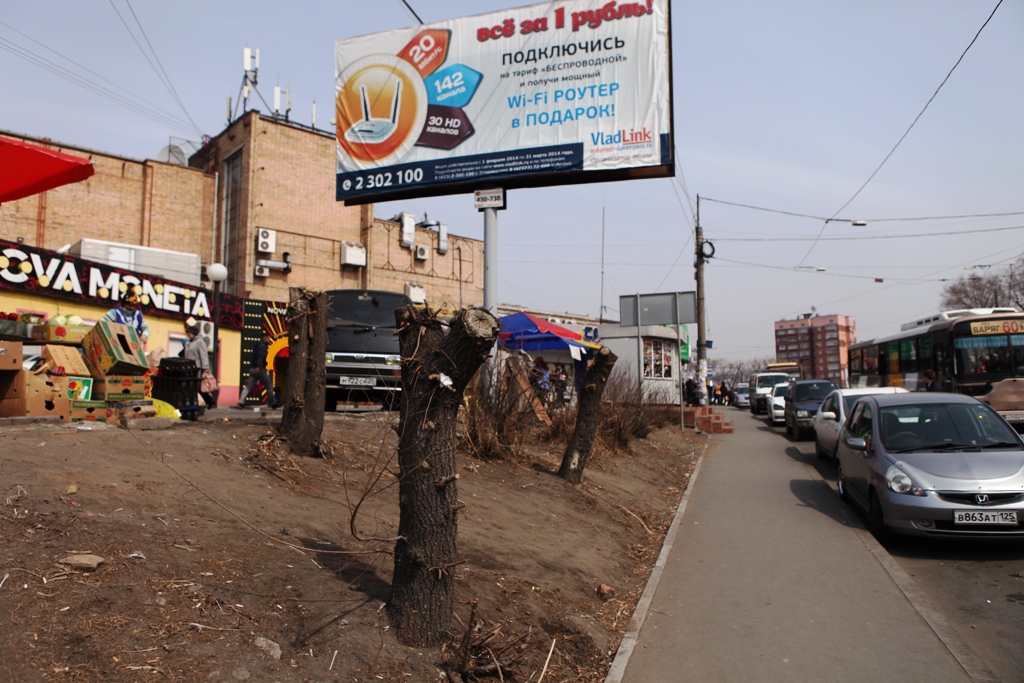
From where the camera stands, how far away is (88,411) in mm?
7445

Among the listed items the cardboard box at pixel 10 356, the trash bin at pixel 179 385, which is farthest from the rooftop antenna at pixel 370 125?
the cardboard box at pixel 10 356

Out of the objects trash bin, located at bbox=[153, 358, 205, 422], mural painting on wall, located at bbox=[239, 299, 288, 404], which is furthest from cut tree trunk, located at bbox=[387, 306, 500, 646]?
mural painting on wall, located at bbox=[239, 299, 288, 404]

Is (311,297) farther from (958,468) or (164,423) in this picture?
(958,468)

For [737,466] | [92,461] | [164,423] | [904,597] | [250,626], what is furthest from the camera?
[737,466]

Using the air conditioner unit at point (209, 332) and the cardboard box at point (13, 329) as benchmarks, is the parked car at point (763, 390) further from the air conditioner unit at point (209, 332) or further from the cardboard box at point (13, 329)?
the cardboard box at point (13, 329)

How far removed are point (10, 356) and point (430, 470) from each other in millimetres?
5179

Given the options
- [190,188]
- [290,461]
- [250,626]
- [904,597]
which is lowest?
[904,597]

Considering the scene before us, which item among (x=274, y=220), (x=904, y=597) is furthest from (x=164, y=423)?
(x=274, y=220)

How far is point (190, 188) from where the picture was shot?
98.6ft

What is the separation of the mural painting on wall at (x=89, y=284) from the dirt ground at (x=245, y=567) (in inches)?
403

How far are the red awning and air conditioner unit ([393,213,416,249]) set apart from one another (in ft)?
95.0

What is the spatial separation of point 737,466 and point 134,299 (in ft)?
48.0

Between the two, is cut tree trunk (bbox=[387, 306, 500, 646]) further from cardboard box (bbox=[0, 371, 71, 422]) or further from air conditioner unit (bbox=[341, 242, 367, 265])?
air conditioner unit (bbox=[341, 242, 367, 265])

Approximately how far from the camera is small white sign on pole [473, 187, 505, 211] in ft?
41.4
